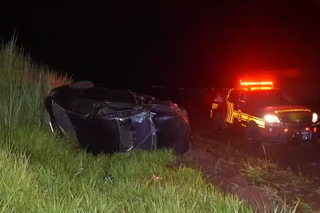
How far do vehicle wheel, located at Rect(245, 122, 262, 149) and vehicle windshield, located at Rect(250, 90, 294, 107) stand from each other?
0.69 m

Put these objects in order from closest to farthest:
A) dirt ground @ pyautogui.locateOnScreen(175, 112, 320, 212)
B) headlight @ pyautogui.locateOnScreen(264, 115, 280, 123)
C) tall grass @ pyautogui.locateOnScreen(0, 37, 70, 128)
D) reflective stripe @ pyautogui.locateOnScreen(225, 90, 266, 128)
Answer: dirt ground @ pyautogui.locateOnScreen(175, 112, 320, 212) < tall grass @ pyautogui.locateOnScreen(0, 37, 70, 128) < headlight @ pyautogui.locateOnScreen(264, 115, 280, 123) < reflective stripe @ pyautogui.locateOnScreen(225, 90, 266, 128)

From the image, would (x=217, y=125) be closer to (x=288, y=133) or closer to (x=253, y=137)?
(x=253, y=137)

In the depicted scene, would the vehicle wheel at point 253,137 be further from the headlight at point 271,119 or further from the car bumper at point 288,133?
the headlight at point 271,119

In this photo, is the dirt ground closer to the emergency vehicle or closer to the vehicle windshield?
the emergency vehicle

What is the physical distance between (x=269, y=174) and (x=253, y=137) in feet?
12.5

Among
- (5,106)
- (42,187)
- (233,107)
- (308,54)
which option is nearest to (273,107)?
(233,107)

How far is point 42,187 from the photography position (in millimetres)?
4195

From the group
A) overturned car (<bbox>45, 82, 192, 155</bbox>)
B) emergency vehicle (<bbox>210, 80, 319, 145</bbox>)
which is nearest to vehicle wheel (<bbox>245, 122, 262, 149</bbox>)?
emergency vehicle (<bbox>210, 80, 319, 145</bbox>)

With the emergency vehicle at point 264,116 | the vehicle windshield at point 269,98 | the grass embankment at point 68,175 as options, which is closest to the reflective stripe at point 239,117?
the emergency vehicle at point 264,116

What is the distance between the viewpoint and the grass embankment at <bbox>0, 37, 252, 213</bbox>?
384 centimetres

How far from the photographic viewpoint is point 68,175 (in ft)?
16.0

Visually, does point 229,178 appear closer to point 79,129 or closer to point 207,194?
point 207,194

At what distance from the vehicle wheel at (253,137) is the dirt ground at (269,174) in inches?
12.0

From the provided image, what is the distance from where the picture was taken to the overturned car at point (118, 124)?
22.5 feet
